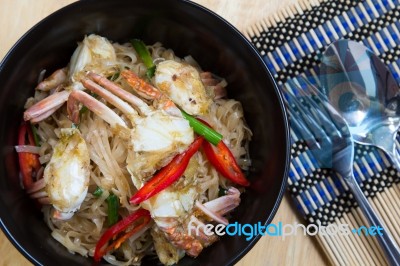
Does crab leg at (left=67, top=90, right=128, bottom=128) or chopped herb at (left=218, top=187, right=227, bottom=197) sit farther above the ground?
crab leg at (left=67, top=90, right=128, bottom=128)

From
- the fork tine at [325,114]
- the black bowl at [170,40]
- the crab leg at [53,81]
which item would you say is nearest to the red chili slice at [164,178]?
the black bowl at [170,40]

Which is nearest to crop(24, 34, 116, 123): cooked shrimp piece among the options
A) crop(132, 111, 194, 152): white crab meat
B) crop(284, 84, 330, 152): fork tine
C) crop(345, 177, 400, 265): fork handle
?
crop(132, 111, 194, 152): white crab meat

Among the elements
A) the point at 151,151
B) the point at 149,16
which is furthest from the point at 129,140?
the point at 149,16

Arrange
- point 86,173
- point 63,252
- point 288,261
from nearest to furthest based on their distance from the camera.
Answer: point 86,173
point 63,252
point 288,261

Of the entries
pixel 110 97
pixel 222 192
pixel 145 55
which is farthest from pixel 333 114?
pixel 110 97

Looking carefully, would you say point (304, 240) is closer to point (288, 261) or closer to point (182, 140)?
point (288, 261)

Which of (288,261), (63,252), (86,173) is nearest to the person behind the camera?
(86,173)

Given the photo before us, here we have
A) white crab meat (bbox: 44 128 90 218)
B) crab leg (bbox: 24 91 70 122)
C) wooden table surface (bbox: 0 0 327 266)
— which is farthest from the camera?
wooden table surface (bbox: 0 0 327 266)

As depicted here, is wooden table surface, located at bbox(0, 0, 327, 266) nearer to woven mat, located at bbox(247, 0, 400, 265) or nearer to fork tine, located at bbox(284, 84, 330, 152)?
woven mat, located at bbox(247, 0, 400, 265)
